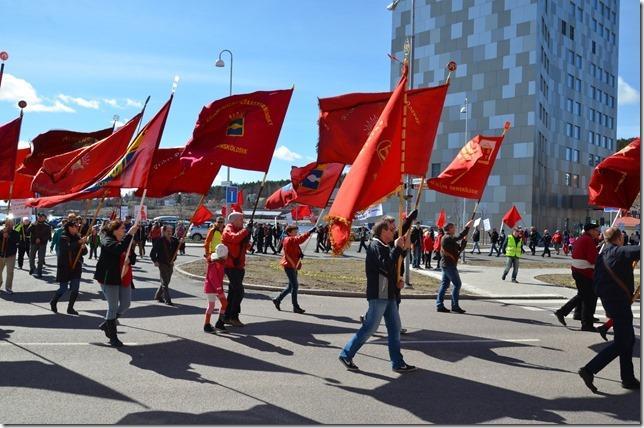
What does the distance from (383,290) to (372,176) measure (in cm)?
134

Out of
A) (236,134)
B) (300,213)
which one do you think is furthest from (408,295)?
(300,213)

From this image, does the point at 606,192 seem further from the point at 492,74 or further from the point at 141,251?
the point at 492,74

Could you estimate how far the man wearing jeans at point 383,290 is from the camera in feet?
22.6

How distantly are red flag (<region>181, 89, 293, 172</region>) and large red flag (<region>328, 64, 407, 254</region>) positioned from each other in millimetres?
2957

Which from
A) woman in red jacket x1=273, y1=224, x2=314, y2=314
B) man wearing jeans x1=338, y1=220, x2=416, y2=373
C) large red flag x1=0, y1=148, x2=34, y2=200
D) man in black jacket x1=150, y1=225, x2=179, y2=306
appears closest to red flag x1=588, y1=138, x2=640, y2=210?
man wearing jeans x1=338, y1=220, x2=416, y2=373

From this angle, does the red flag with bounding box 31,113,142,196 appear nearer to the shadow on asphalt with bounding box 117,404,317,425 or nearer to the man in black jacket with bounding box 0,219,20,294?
the man in black jacket with bounding box 0,219,20,294

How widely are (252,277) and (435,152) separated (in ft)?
149

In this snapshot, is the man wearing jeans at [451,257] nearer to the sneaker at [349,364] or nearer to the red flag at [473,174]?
the red flag at [473,174]

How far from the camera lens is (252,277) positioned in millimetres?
17250

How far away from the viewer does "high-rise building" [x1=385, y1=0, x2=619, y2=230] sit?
54.7 m

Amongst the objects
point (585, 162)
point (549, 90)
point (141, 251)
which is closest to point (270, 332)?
point (141, 251)

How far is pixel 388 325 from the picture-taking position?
23.1 ft

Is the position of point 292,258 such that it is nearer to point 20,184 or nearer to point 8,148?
point 8,148

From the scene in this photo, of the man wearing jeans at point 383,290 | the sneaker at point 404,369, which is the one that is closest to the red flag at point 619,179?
the man wearing jeans at point 383,290
